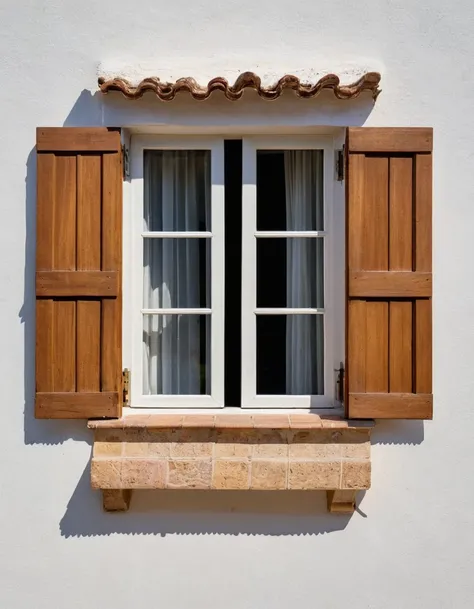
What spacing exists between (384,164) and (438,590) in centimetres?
212

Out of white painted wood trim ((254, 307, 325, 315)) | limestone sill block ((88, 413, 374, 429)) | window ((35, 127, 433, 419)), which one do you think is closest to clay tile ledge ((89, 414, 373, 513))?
limestone sill block ((88, 413, 374, 429))

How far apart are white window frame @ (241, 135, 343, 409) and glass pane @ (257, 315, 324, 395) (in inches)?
2.1

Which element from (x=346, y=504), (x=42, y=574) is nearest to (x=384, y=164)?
(x=346, y=504)

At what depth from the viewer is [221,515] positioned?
112 inches

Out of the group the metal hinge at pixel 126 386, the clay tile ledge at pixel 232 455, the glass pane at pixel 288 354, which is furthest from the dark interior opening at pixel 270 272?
the metal hinge at pixel 126 386

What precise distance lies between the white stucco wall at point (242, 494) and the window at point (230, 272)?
28 centimetres

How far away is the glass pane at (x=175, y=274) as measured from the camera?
2.98 m

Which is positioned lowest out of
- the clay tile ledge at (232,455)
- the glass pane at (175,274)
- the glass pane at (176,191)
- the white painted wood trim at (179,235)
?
the clay tile ledge at (232,455)

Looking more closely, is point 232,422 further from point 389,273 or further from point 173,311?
point 389,273

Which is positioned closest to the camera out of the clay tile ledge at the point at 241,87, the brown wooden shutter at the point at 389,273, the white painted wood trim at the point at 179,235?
the clay tile ledge at the point at 241,87

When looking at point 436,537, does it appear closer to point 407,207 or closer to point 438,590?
point 438,590

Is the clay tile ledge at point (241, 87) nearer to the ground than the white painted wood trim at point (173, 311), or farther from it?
farther from it

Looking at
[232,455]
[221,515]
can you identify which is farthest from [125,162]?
[221,515]

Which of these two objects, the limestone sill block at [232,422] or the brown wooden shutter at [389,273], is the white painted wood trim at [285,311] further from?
the limestone sill block at [232,422]
